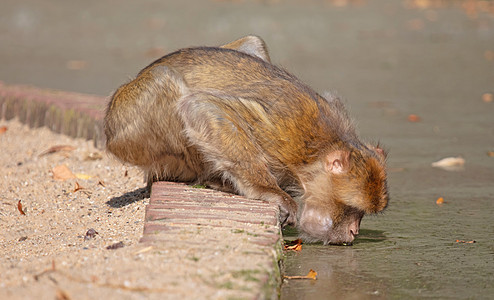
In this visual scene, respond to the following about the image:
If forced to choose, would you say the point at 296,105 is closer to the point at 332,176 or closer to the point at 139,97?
the point at 332,176

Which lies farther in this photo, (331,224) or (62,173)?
(62,173)

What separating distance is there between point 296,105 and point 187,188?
82 centimetres

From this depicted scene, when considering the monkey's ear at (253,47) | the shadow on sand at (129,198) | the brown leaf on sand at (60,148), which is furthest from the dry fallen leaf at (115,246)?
the brown leaf on sand at (60,148)

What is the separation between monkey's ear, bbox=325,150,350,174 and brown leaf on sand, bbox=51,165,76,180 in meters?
2.29

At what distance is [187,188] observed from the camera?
15.6 feet

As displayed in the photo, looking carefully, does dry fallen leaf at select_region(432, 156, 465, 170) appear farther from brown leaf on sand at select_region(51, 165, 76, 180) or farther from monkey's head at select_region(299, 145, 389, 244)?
brown leaf on sand at select_region(51, 165, 76, 180)

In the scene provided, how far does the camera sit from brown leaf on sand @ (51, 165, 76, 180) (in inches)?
231

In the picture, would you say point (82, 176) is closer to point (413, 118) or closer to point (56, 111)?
point (56, 111)

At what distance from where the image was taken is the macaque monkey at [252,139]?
Result: 438cm

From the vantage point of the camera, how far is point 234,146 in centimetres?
452

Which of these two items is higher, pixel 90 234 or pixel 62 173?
pixel 90 234

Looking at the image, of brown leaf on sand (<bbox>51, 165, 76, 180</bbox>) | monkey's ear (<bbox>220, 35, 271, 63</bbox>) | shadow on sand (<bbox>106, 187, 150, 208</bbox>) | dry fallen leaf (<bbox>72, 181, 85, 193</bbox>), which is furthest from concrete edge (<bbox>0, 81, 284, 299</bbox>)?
monkey's ear (<bbox>220, 35, 271, 63</bbox>)

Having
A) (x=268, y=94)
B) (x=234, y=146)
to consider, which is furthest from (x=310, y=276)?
(x=268, y=94)

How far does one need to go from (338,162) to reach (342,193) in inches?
6.7
